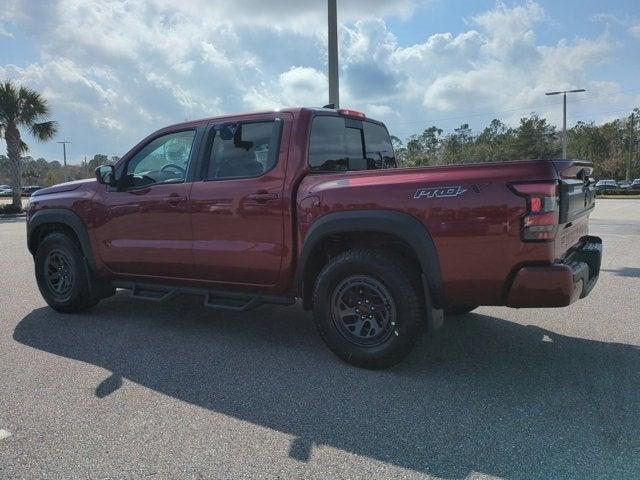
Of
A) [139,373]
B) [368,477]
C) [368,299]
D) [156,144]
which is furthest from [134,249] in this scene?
[368,477]

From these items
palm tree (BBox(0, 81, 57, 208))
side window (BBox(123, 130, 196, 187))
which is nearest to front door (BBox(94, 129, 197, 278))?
side window (BBox(123, 130, 196, 187))

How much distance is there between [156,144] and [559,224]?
371cm

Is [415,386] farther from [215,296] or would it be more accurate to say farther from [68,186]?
[68,186]

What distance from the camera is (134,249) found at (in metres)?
5.25

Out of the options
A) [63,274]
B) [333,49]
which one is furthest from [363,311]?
[333,49]

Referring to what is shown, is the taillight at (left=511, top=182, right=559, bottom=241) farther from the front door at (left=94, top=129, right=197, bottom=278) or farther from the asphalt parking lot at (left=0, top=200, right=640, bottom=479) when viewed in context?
the front door at (left=94, top=129, right=197, bottom=278)

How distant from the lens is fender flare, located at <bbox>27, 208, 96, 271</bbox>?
5.57 meters

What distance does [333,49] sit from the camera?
10156 mm

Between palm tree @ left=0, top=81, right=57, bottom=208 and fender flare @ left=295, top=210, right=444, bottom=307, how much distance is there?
2732cm

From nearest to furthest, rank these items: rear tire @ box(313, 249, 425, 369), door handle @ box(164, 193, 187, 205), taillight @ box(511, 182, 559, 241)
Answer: taillight @ box(511, 182, 559, 241)
rear tire @ box(313, 249, 425, 369)
door handle @ box(164, 193, 187, 205)

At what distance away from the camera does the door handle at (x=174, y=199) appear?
4852 millimetres

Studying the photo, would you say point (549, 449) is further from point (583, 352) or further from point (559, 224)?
point (583, 352)

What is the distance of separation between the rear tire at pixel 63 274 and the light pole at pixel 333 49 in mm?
5858

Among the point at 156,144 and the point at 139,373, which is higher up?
the point at 156,144
